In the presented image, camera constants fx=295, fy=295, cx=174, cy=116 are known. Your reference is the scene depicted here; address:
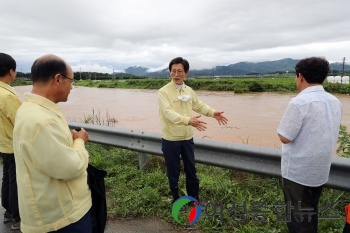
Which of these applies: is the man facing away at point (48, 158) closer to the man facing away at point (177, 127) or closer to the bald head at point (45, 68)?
the bald head at point (45, 68)

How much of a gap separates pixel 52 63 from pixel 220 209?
Answer: 208 cm

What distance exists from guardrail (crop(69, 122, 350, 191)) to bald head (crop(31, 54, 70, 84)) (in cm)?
201

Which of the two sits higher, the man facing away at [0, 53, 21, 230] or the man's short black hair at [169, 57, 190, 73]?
the man's short black hair at [169, 57, 190, 73]

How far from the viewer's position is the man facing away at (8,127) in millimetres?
2662

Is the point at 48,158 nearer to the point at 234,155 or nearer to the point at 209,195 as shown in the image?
the point at 234,155

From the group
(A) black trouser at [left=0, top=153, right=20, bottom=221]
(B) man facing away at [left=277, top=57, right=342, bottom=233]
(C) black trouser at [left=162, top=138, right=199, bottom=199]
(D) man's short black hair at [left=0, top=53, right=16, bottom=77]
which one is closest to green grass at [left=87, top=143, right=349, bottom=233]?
(C) black trouser at [left=162, top=138, right=199, bottom=199]

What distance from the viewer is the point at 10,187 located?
9.34ft

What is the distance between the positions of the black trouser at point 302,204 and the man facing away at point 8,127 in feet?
7.98

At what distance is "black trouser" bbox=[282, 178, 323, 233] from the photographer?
2.15 m

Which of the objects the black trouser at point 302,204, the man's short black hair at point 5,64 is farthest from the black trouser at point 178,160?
the man's short black hair at point 5,64

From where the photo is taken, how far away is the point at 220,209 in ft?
9.50

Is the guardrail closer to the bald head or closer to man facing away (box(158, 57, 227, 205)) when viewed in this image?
man facing away (box(158, 57, 227, 205))

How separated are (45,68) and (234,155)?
7.03 feet

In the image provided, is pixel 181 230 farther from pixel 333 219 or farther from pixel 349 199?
pixel 349 199
